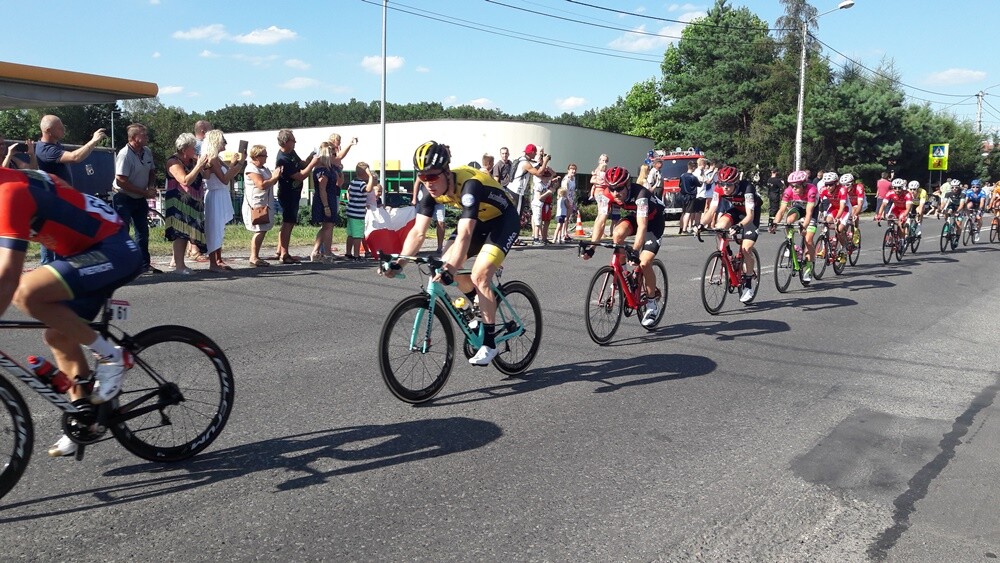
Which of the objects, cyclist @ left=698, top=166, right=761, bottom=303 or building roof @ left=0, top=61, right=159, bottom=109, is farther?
building roof @ left=0, top=61, right=159, bottom=109

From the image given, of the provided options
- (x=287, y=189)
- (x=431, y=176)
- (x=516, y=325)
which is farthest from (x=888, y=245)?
(x=431, y=176)

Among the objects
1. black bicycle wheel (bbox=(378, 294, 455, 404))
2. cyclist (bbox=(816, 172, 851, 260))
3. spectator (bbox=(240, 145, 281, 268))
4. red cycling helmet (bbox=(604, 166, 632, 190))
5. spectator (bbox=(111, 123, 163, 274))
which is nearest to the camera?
black bicycle wheel (bbox=(378, 294, 455, 404))

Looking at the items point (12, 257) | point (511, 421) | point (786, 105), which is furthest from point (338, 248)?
point (786, 105)

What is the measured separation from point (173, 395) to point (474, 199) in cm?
249

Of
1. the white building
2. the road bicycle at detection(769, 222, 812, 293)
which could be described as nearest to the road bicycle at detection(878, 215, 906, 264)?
the road bicycle at detection(769, 222, 812, 293)

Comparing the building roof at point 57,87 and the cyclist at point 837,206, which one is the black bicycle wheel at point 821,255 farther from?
the building roof at point 57,87

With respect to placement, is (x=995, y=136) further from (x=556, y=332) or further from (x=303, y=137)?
(x=556, y=332)

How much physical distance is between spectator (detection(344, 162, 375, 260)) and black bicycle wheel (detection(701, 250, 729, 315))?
21.3 ft

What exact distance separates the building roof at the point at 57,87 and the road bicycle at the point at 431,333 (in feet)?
42.7

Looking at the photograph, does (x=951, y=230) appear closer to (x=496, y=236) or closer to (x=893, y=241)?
(x=893, y=241)

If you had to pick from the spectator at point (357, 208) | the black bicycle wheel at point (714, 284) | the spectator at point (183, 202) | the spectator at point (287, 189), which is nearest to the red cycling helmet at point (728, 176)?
the black bicycle wheel at point (714, 284)

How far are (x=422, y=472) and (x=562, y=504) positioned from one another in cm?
83

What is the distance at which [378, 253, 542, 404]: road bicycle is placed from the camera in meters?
5.32

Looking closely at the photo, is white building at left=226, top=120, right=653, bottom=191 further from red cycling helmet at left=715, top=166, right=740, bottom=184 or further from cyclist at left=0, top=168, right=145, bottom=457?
cyclist at left=0, top=168, right=145, bottom=457
